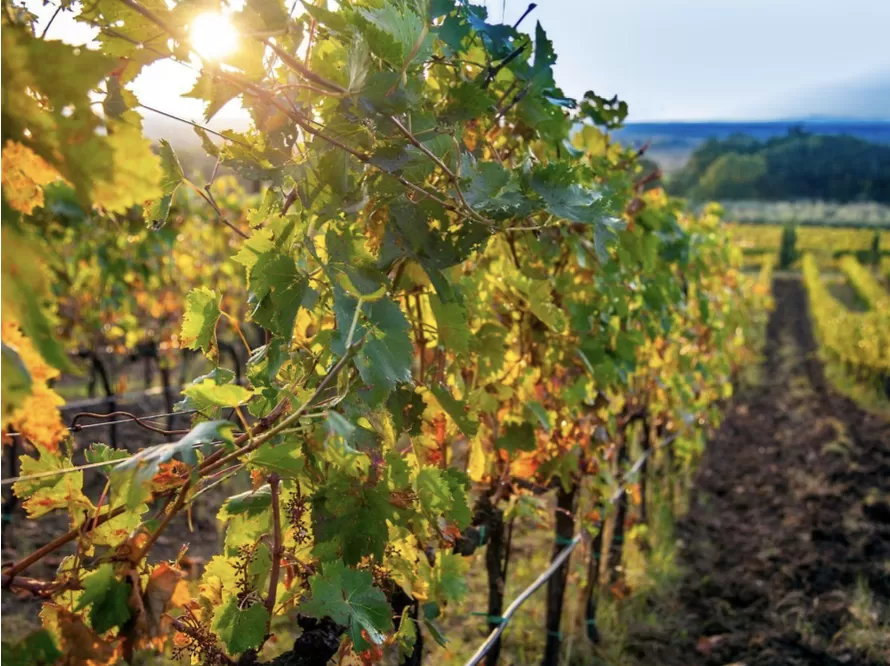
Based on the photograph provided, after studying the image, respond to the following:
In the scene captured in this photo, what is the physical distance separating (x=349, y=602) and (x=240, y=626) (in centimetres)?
17

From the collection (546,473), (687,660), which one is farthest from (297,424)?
(687,660)

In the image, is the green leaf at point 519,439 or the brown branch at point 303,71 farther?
the green leaf at point 519,439

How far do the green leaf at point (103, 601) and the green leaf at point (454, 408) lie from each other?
0.78 m

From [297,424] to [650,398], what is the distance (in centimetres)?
409

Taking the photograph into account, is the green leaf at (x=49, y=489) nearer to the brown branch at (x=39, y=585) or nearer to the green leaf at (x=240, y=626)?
the brown branch at (x=39, y=585)

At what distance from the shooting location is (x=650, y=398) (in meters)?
4.91

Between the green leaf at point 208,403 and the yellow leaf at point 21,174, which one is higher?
the yellow leaf at point 21,174

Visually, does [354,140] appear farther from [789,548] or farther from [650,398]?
[789,548]

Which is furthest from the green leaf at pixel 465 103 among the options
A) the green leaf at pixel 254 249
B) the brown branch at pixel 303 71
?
the green leaf at pixel 254 249

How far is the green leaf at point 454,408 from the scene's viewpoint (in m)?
1.58

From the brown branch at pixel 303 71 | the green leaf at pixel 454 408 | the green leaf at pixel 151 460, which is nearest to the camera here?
the green leaf at pixel 151 460

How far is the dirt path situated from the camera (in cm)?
381

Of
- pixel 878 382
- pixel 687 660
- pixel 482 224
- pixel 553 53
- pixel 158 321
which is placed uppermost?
pixel 553 53

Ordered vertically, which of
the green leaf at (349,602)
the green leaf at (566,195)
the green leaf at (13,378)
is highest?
the green leaf at (566,195)
